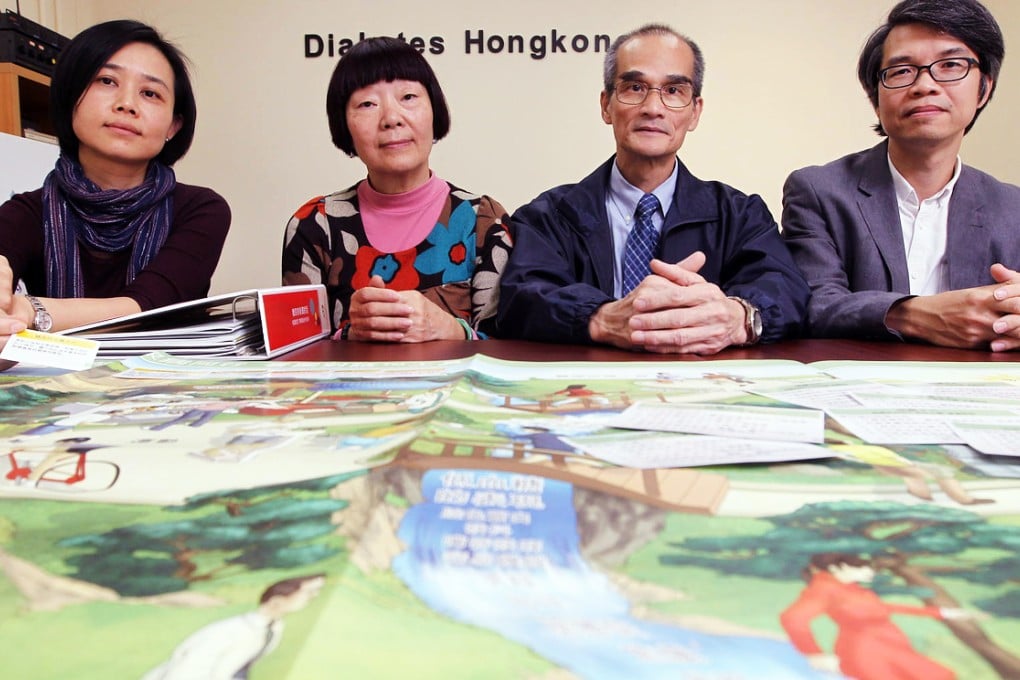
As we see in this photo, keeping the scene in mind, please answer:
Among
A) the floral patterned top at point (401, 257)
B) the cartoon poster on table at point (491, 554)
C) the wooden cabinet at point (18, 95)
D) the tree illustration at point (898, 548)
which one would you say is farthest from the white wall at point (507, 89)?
the tree illustration at point (898, 548)

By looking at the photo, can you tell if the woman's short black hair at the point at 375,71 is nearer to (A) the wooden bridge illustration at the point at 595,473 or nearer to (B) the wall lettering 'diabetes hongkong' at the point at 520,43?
(A) the wooden bridge illustration at the point at 595,473

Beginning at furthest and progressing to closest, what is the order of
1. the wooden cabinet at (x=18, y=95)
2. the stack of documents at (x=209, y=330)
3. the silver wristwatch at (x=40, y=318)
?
the wooden cabinet at (x=18, y=95), the silver wristwatch at (x=40, y=318), the stack of documents at (x=209, y=330)

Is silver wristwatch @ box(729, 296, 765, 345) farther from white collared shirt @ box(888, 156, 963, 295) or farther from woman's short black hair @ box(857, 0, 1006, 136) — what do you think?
woman's short black hair @ box(857, 0, 1006, 136)

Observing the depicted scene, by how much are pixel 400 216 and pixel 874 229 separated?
967mm

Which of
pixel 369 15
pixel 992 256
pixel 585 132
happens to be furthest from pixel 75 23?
pixel 992 256

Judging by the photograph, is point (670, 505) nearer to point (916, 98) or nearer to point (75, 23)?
point (916, 98)

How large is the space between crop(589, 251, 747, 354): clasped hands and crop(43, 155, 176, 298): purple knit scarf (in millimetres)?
957

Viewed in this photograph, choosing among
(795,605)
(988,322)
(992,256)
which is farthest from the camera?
(992,256)

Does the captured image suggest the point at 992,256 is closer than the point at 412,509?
No

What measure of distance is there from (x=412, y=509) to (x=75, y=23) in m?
3.85

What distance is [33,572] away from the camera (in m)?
0.26

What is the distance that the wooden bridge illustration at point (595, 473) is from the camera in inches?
13.1

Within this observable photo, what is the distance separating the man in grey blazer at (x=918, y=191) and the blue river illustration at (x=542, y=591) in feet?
3.55

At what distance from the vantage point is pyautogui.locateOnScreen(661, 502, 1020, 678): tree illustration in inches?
9.8
